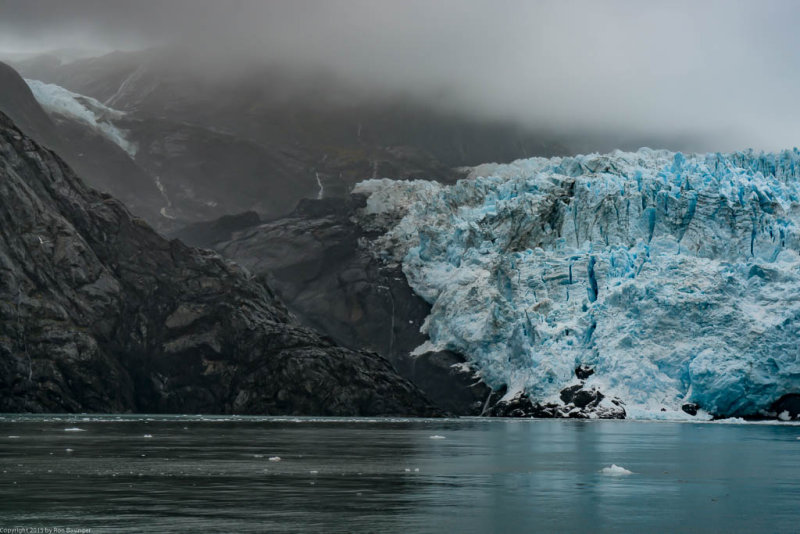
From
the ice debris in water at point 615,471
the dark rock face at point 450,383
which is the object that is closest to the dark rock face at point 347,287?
the dark rock face at point 450,383

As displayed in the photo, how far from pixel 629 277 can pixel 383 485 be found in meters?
92.1

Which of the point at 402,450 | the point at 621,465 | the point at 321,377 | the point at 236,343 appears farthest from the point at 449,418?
the point at 621,465

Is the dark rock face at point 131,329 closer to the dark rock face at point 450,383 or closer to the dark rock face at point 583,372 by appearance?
the dark rock face at point 450,383

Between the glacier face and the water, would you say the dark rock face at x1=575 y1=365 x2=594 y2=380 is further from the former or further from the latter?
the water

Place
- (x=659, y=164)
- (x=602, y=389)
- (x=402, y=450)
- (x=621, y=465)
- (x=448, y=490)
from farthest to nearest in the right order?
(x=659, y=164) < (x=602, y=389) < (x=402, y=450) < (x=621, y=465) < (x=448, y=490)

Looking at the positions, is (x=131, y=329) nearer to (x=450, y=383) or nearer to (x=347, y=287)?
(x=450, y=383)

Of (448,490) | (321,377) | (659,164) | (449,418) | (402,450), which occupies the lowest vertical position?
(449,418)

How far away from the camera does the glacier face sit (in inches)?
4567

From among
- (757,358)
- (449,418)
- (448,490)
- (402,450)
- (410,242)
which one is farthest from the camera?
(410,242)

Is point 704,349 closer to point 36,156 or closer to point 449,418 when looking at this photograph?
point 449,418

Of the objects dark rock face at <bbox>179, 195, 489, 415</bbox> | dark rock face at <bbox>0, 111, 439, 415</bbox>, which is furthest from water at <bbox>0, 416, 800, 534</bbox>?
dark rock face at <bbox>179, 195, 489, 415</bbox>

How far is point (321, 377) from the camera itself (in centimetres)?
12044

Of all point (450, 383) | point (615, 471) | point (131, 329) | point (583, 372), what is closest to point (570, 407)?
point (583, 372)

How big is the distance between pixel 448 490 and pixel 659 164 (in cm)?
13338
